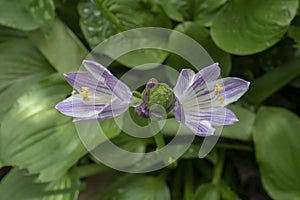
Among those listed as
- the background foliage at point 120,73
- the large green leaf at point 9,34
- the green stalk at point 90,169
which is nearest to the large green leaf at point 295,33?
the background foliage at point 120,73

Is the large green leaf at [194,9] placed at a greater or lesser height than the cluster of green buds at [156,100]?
lesser

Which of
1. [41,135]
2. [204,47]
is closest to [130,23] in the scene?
[204,47]

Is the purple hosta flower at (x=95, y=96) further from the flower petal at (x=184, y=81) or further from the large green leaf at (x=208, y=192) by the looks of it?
the large green leaf at (x=208, y=192)

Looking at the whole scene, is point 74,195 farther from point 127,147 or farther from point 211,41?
point 211,41

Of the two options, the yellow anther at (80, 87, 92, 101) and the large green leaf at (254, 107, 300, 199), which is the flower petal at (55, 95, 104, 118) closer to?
the yellow anther at (80, 87, 92, 101)

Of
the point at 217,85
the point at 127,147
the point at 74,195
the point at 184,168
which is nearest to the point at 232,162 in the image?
the point at 184,168

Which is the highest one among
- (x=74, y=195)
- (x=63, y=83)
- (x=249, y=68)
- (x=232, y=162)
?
(x=63, y=83)
